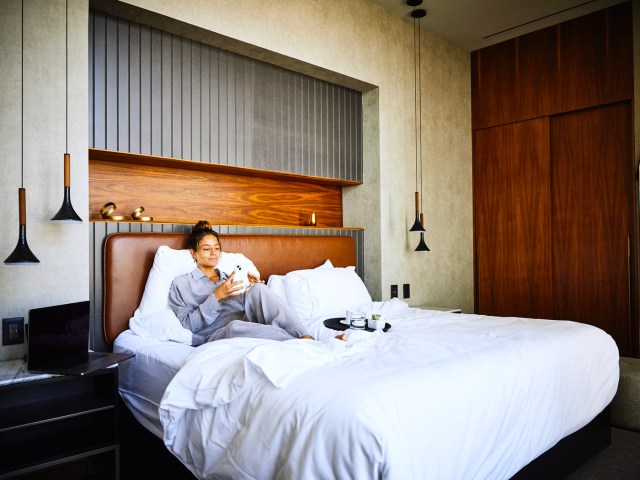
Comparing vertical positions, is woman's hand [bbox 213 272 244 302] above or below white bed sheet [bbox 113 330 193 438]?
above

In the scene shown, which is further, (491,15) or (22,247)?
(491,15)

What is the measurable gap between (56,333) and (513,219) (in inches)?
160

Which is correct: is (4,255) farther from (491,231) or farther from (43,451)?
(491,231)

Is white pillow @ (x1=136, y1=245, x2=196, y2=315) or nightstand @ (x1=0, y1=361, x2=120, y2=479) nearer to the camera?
nightstand @ (x1=0, y1=361, x2=120, y2=479)

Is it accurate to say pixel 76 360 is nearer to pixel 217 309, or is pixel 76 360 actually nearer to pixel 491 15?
pixel 217 309

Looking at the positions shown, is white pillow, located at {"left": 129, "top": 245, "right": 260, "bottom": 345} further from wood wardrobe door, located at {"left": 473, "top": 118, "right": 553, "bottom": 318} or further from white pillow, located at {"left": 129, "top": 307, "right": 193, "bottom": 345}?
wood wardrobe door, located at {"left": 473, "top": 118, "right": 553, "bottom": 318}

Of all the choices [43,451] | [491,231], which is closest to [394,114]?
[491,231]

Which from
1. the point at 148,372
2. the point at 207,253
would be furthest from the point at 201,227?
the point at 148,372

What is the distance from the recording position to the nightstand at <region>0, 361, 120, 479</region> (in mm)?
1797

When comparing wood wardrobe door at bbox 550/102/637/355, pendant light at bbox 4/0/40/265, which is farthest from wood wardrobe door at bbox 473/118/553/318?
pendant light at bbox 4/0/40/265

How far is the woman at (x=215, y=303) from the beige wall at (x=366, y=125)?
0.53 m

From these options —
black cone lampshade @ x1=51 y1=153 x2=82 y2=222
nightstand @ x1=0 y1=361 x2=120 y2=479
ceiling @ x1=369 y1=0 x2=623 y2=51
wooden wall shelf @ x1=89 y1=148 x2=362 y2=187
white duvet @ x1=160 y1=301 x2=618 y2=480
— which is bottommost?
nightstand @ x1=0 y1=361 x2=120 y2=479

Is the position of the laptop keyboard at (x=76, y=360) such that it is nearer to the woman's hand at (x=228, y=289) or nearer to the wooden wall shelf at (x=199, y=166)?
the woman's hand at (x=228, y=289)

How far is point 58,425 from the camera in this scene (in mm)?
2207
